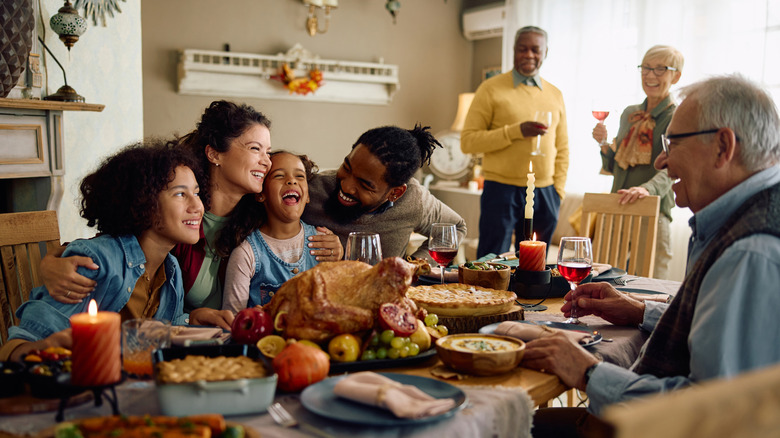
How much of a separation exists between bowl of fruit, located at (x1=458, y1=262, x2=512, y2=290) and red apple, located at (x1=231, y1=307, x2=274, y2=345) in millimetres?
740

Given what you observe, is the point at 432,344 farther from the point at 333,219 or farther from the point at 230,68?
the point at 230,68

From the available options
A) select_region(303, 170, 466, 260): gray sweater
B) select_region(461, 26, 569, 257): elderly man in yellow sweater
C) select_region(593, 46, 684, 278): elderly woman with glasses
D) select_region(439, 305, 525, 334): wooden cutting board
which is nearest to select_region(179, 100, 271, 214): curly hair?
select_region(303, 170, 466, 260): gray sweater

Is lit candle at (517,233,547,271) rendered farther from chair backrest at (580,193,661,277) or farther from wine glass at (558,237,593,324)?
chair backrest at (580,193,661,277)

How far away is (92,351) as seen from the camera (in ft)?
3.25

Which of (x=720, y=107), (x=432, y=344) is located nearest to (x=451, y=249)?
(x=432, y=344)

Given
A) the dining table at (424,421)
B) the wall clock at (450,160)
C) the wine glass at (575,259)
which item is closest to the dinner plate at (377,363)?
the dining table at (424,421)

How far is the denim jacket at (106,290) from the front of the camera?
57.7 inches

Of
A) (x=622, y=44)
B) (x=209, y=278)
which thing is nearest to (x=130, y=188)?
(x=209, y=278)

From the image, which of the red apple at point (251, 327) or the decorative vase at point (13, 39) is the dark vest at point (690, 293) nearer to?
the red apple at point (251, 327)

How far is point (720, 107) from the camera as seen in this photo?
1258 millimetres

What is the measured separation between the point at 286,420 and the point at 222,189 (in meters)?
1.32

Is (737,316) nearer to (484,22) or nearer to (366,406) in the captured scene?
(366,406)

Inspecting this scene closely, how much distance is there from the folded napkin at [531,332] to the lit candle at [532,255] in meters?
0.45

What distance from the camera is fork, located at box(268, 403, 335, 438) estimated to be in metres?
0.93
